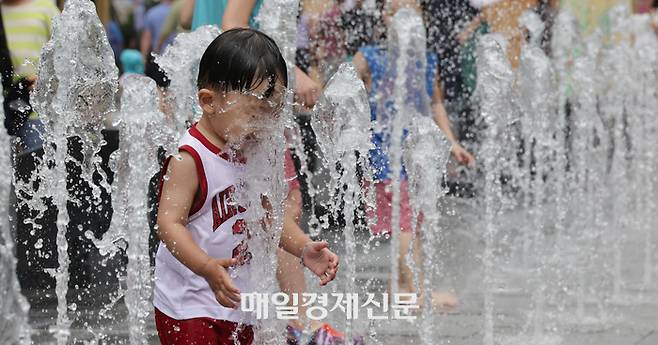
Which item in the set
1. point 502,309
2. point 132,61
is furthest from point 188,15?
point 132,61

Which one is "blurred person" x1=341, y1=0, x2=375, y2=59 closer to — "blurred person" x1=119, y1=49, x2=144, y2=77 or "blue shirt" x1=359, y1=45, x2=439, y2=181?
"blue shirt" x1=359, y1=45, x2=439, y2=181

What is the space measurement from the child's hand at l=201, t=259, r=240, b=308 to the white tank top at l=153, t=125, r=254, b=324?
6.8 inches

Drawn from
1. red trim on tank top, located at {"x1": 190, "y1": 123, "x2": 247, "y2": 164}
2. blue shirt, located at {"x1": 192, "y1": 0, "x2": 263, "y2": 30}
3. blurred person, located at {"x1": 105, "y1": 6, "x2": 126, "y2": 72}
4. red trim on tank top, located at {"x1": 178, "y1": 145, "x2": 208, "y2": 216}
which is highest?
blurred person, located at {"x1": 105, "y1": 6, "x2": 126, "y2": 72}

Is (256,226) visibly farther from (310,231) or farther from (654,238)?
(654,238)

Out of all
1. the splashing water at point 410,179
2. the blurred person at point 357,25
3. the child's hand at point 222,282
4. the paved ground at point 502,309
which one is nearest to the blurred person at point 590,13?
the splashing water at point 410,179

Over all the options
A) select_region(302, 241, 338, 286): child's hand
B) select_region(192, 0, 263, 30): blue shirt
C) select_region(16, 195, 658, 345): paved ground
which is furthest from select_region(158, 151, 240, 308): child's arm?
select_region(192, 0, 263, 30): blue shirt

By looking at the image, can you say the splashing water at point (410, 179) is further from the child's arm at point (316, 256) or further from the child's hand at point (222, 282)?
the child's hand at point (222, 282)

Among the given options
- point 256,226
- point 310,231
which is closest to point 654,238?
point 310,231

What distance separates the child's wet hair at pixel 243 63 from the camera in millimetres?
2939

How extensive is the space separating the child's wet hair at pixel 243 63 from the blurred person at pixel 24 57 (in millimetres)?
1623

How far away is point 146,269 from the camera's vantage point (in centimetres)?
409

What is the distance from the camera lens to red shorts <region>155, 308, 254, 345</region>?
2.96 metres

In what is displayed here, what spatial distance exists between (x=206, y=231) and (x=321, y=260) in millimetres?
260

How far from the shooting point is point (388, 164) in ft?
16.8
